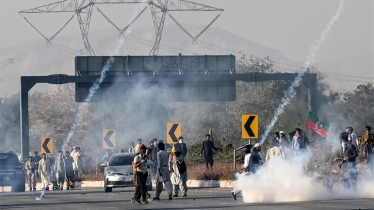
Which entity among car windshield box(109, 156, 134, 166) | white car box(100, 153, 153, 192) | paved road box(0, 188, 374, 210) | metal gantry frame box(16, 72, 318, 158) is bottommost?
paved road box(0, 188, 374, 210)

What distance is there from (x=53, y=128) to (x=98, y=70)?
63.3 metres

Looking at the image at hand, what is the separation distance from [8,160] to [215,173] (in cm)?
1021

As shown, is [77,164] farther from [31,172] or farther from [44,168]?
A: [31,172]

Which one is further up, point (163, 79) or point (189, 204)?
point (163, 79)

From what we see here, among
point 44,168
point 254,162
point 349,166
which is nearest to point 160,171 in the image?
point 254,162

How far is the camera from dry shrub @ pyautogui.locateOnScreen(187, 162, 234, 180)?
37219mm

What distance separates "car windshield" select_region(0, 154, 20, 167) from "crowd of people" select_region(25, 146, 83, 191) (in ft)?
4.97

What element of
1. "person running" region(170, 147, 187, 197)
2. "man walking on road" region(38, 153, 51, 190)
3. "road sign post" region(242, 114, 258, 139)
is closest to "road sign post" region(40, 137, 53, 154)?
"man walking on road" region(38, 153, 51, 190)

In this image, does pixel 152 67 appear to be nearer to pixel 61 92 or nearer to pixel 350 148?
pixel 350 148

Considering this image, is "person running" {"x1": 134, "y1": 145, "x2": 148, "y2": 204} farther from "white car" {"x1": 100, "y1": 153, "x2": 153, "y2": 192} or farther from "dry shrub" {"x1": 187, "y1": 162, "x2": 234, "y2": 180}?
"dry shrub" {"x1": 187, "y1": 162, "x2": 234, "y2": 180}

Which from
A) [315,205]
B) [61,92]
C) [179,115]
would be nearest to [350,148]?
[315,205]

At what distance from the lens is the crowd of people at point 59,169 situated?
43750 mm

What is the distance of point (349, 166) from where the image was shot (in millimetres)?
27672

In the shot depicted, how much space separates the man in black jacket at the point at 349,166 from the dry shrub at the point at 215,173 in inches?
349
